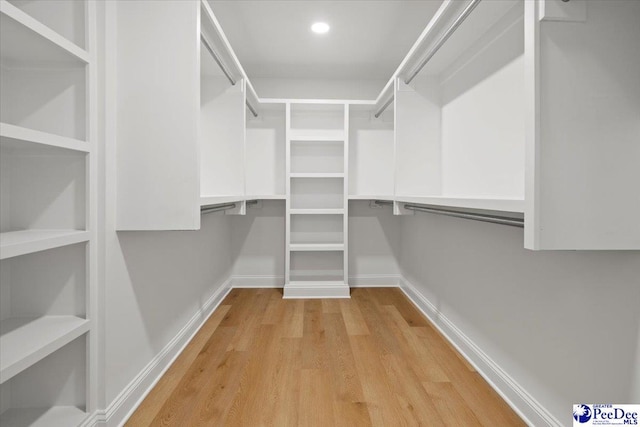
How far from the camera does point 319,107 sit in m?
3.52

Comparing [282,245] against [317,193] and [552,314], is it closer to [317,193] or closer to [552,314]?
[317,193]

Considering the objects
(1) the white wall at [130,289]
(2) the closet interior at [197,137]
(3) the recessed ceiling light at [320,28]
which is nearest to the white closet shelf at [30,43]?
(2) the closet interior at [197,137]

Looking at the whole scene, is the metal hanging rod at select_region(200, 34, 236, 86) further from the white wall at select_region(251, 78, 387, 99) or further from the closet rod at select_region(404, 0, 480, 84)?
the closet rod at select_region(404, 0, 480, 84)

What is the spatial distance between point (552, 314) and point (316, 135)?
2.79 meters

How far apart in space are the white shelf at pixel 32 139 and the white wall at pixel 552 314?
191cm

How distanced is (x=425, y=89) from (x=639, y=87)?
1734 mm

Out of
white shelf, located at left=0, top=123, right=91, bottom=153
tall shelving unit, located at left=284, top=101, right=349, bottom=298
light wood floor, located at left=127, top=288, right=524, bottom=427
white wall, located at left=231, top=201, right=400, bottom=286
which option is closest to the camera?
white shelf, located at left=0, top=123, right=91, bottom=153

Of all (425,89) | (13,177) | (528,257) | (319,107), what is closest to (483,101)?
(425,89)

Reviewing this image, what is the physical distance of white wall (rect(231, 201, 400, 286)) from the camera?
377 centimetres

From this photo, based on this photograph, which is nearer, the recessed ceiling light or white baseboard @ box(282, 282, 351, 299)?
the recessed ceiling light

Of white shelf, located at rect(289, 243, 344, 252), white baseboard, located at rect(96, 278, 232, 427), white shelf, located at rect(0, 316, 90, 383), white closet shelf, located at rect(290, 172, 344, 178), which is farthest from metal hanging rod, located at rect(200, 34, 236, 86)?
white baseboard, located at rect(96, 278, 232, 427)

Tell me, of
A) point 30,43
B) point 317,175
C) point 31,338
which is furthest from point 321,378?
point 317,175

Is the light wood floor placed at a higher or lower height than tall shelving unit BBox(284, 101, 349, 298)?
lower

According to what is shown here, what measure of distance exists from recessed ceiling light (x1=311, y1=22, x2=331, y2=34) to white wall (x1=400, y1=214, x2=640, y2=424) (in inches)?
72.2
